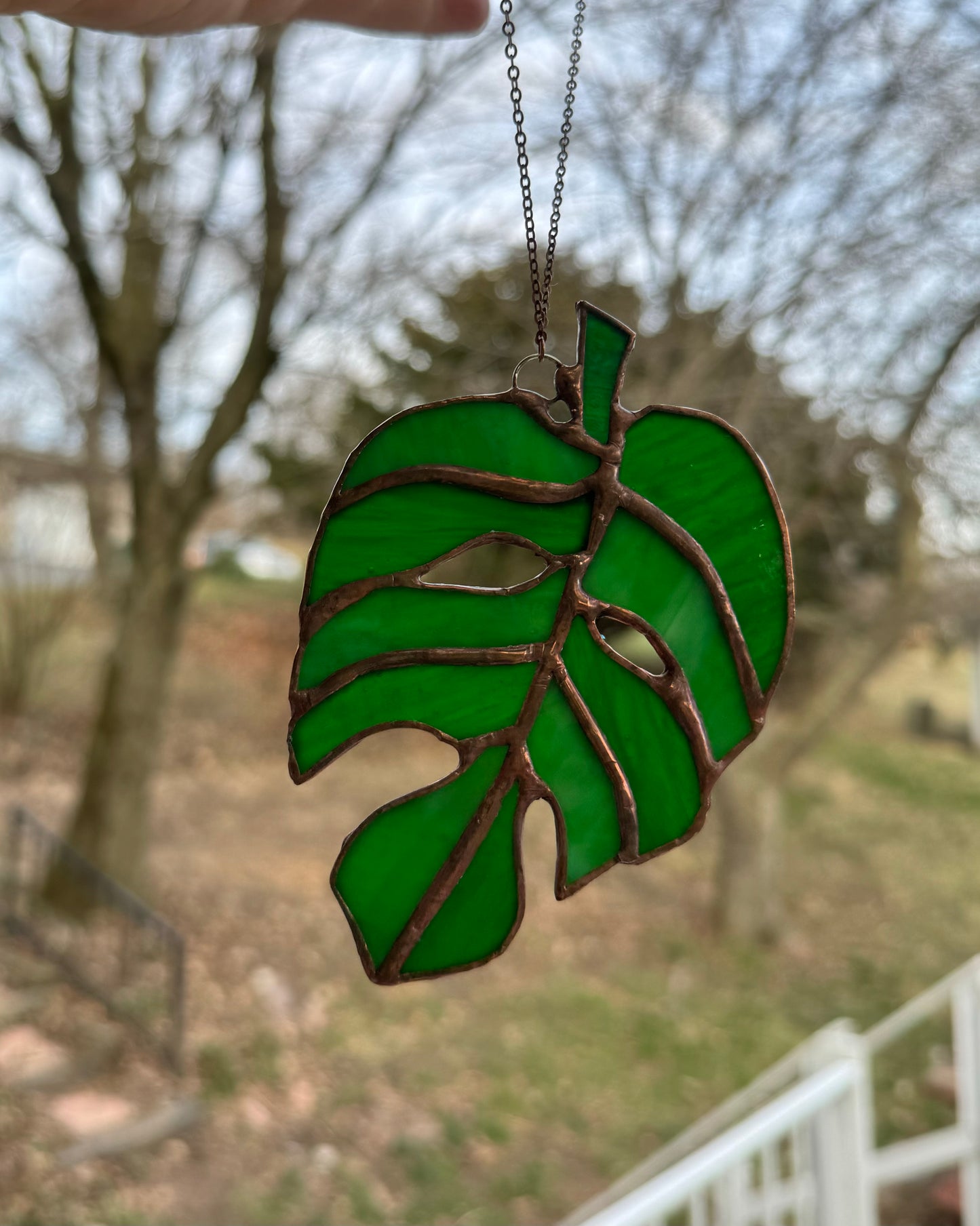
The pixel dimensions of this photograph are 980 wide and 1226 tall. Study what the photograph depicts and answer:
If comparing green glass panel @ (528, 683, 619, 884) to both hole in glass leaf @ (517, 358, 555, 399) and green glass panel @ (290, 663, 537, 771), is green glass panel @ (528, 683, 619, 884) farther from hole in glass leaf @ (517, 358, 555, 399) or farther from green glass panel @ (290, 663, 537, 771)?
hole in glass leaf @ (517, 358, 555, 399)

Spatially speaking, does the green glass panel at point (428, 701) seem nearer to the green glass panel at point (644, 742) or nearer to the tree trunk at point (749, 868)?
the green glass panel at point (644, 742)

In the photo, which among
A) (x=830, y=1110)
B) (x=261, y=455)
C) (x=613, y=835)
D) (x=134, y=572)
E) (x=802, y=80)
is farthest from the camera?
(x=261, y=455)

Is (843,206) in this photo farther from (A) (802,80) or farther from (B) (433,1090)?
(B) (433,1090)

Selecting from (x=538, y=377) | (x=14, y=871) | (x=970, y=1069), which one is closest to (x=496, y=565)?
(x=538, y=377)

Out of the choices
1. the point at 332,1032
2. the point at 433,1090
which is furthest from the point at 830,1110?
the point at 332,1032

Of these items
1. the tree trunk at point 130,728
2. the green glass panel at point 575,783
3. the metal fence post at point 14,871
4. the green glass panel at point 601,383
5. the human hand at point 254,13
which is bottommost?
the green glass panel at point 575,783

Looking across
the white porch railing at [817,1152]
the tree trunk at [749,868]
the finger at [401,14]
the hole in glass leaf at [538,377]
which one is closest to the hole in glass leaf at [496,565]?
the hole in glass leaf at [538,377]

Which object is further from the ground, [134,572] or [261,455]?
[261,455]
